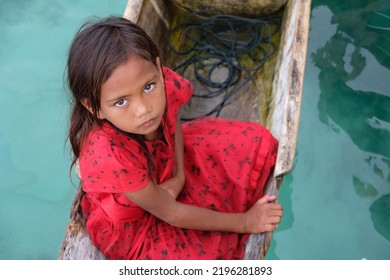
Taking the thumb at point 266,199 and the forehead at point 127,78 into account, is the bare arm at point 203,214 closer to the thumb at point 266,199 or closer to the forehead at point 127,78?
the thumb at point 266,199

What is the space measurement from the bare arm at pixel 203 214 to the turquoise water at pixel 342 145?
34.6 inches

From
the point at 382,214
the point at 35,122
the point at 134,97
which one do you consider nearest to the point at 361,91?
the point at 382,214

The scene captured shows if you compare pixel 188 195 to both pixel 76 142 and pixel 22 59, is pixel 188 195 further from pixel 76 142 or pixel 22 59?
pixel 22 59

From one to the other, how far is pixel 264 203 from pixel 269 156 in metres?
0.19

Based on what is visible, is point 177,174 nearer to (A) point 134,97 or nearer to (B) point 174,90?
(B) point 174,90

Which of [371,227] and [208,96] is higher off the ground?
[208,96]

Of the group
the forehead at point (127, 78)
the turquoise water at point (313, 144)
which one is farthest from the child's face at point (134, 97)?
the turquoise water at point (313, 144)

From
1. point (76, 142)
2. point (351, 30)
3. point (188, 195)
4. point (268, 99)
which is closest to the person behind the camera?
point (76, 142)

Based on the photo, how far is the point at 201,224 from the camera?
141 centimetres

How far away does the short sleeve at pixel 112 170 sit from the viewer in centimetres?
114

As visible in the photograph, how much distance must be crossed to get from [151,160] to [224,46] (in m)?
1.01

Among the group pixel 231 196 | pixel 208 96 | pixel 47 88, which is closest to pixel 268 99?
pixel 208 96

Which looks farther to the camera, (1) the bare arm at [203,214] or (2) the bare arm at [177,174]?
(2) the bare arm at [177,174]

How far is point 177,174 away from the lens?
152cm
